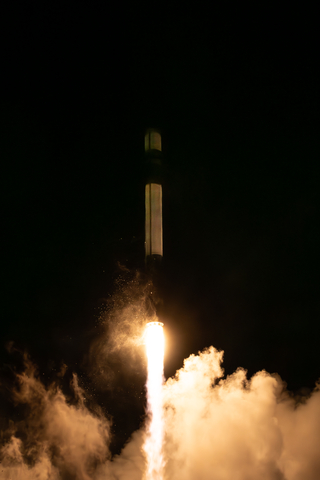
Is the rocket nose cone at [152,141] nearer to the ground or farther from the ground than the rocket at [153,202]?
farther from the ground

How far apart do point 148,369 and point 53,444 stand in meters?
11.0

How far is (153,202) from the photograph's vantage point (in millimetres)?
37469

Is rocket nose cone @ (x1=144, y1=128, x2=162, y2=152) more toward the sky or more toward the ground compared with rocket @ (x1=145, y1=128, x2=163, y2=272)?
→ more toward the sky

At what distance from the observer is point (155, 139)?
39.5 meters

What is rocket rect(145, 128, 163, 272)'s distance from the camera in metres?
36.5

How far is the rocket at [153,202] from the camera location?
36.5m

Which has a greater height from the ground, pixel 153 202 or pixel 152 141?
pixel 152 141

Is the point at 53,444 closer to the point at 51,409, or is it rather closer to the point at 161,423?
the point at 51,409

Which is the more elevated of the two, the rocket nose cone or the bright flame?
the rocket nose cone

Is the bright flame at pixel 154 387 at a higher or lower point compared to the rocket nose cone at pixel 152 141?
lower

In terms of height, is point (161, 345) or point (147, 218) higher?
point (147, 218)

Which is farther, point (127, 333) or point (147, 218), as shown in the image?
point (127, 333)

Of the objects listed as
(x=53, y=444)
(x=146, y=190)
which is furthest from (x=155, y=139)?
(x=53, y=444)

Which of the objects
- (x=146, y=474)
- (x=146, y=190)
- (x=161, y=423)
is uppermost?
(x=146, y=190)
